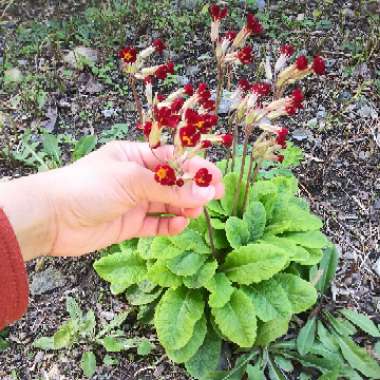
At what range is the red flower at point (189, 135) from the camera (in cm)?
227

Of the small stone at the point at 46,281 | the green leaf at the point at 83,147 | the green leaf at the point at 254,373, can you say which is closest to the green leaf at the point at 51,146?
the green leaf at the point at 83,147

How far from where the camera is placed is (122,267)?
346 centimetres

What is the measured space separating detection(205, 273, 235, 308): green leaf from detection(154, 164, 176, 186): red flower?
108 centimetres

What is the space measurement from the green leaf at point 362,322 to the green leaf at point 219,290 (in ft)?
2.64

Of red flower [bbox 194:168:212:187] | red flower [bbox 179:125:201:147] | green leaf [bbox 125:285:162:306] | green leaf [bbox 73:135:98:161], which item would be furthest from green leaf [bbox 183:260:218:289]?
green leaf [bbox 73:135:98:161]

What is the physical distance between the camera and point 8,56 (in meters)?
5.33

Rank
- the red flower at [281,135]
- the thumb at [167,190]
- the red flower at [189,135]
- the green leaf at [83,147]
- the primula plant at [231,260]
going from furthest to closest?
the green leaf at [83,147]
the primula plant at [231,260]
the red flower at [281,135]
the thumb at [167,190]
the red flower at [189,135]

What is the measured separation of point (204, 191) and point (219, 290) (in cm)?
86

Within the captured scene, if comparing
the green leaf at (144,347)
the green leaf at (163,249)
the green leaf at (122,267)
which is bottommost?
the green leaf at (144,347)

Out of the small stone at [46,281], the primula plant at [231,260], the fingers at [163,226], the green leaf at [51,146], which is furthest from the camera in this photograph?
the green leaf at [51,146]

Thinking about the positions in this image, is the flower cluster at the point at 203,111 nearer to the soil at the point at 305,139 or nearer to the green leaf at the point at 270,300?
the green leaf at the point at 270,300

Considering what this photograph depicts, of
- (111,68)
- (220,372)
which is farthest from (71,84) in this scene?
(220,372)

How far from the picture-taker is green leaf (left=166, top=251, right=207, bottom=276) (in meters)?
3.20

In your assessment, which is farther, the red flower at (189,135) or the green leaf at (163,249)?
the green leaf at (163,249)
